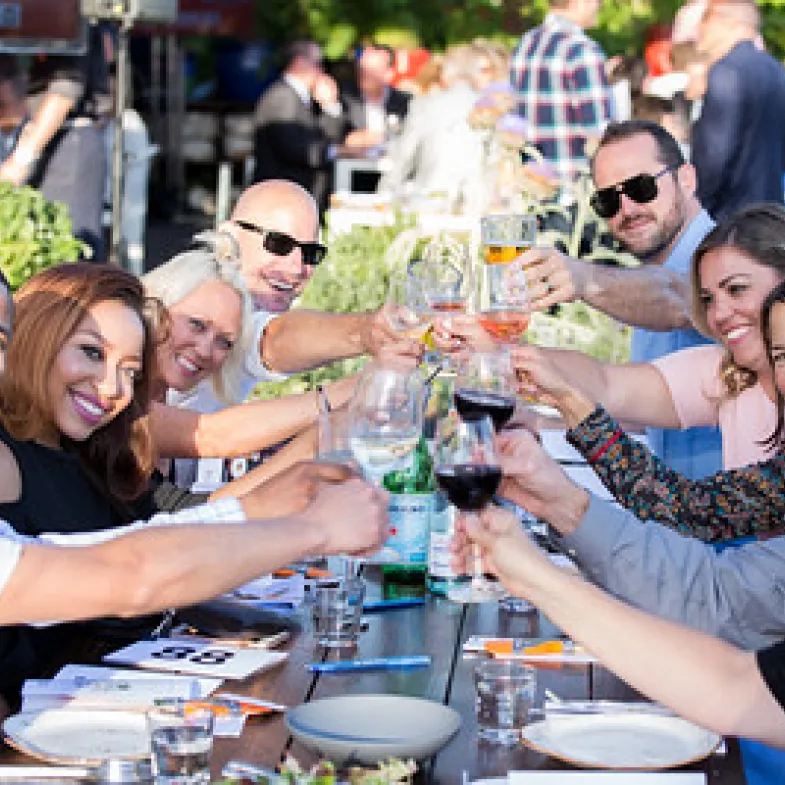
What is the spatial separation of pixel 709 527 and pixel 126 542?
1.48 m

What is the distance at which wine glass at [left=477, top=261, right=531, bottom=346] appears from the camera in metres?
3.21

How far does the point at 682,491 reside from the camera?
3.29 meters

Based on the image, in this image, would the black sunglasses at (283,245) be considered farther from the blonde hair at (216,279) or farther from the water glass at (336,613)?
the water glass at (336,613)

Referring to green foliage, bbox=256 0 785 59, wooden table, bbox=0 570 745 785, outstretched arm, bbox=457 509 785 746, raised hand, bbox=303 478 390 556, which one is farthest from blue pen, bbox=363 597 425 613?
green foliage, bbox=256 0 785 59

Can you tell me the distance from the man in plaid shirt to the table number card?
544 cm

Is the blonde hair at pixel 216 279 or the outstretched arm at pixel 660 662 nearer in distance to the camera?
the outstretched arm at pixel 660 662

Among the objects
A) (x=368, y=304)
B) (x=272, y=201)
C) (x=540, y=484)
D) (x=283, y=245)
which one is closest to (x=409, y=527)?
(x=540, y=484)

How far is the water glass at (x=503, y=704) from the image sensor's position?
216 centimetres

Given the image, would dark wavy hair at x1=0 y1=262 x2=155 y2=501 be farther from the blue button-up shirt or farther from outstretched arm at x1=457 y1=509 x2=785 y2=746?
the blue button-up shirt

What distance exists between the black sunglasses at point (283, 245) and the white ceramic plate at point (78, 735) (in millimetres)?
2477

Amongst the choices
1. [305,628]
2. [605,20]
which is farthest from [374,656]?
[605,20]

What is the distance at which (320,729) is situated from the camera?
6.84ft

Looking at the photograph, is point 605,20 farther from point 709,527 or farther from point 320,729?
point 320,729

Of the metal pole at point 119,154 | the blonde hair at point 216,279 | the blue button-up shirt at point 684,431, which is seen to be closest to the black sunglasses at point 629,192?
the blue button-up shirt at point 684,431
